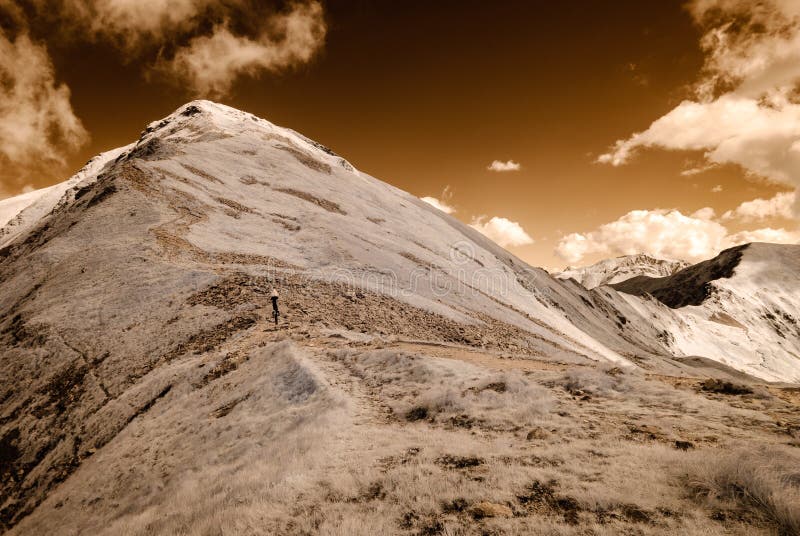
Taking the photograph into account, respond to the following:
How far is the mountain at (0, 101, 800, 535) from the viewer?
771cm

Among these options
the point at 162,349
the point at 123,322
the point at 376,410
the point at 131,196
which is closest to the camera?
the point at 376,410

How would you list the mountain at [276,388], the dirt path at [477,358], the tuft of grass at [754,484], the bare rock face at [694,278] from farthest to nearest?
the bare rock face at [694,278], the dirt path at [477,358], the mountain at [276,388], the tuft of grass at [754,484]

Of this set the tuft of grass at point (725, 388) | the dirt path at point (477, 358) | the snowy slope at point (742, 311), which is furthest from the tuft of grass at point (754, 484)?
the snowy slope at point (742, 311)

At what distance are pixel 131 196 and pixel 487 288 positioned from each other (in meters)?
35.8

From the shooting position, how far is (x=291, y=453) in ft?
31.8

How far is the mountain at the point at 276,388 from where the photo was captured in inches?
304

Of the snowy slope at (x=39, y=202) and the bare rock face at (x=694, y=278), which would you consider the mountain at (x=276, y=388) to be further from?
the bare rock face at (x=694, y=278)

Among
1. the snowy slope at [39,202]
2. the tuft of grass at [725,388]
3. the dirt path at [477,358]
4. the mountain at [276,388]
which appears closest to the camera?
the mountain at [276,388]

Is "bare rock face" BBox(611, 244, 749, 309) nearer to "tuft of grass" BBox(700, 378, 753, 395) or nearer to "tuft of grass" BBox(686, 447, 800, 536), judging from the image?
"tuft of grass" BBox(700, 378, 753, 395)

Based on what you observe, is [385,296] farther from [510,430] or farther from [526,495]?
[526,495]

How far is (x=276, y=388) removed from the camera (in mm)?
14000

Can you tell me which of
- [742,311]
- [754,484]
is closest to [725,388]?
[754,484]

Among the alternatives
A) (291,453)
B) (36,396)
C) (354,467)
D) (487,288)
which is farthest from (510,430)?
(487,288)

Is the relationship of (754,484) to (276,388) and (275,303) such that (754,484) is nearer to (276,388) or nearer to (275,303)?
(276,388)
